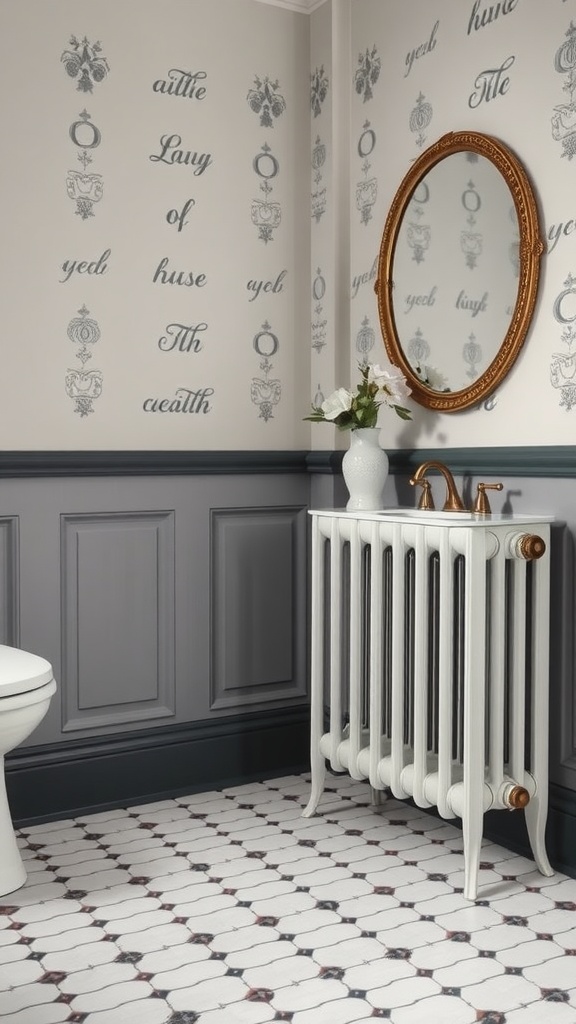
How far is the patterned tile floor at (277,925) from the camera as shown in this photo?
5.65 ft

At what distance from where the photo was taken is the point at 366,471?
2.58m

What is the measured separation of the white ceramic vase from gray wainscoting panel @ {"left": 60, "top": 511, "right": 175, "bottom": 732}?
1.77 feet

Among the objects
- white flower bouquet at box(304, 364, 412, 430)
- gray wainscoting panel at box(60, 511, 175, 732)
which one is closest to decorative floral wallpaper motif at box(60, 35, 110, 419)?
gray wainscoting panel at box(60, 511, 175, 732)

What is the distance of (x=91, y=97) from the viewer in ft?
8.68

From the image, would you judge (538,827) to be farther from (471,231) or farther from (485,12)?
(485,12)

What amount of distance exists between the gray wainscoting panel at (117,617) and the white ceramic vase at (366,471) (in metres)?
0.54

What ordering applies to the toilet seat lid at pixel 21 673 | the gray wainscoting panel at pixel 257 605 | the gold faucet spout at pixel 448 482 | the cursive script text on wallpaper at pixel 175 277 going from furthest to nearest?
the gray wainscoting panel at pixel 257 605, the cursive script text on wallpaper at pixel 175 277, the gold faucet spout at pixel 448 482, the toilet seat lid at pixel 21 673

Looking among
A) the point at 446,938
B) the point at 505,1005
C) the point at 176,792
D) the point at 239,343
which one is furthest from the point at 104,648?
the point at 505,1005

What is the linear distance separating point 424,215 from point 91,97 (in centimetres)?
92

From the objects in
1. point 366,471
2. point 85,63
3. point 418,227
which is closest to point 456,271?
point 418,227

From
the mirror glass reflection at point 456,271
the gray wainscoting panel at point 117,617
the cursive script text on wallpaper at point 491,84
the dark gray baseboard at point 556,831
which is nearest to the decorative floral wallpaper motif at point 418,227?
the mirror glass reflection at point 456,271

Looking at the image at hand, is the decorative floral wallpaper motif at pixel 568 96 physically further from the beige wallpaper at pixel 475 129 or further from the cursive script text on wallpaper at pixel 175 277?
the cursive script text on wallpaper at pixel 175 277

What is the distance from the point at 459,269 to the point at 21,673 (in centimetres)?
139

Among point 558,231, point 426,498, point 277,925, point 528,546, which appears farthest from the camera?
point 426,498
